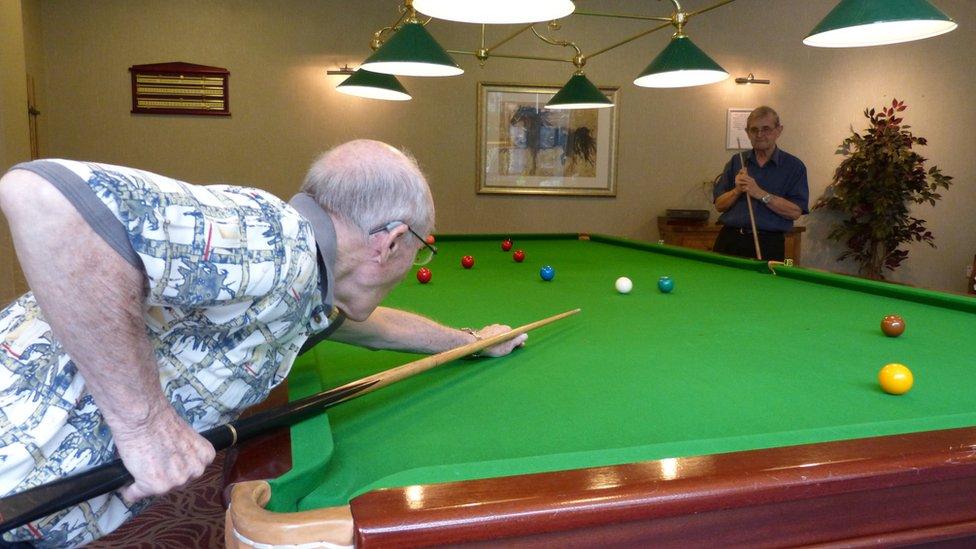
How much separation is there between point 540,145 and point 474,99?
67cm

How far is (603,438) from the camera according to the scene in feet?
3.40

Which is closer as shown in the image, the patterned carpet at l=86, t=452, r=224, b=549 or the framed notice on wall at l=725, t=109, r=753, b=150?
the patterned carpet at l=86, t=452, r=224, b=549

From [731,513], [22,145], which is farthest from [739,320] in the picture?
[22,145]

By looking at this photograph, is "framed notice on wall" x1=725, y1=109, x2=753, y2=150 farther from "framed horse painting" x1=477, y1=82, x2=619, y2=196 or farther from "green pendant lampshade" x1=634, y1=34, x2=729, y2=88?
"green pendant lampshade" x1=634, y1=34, x2=729, y2=88

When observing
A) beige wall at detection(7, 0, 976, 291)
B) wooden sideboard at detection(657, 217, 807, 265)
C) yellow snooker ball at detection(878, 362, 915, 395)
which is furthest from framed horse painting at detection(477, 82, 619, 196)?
yellow snooker ball at detection(878, 362, 915, 395)

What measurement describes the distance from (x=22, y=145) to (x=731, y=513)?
429 centimetres

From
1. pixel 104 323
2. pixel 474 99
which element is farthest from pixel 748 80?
pixel 104 323

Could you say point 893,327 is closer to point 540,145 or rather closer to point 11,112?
point 11,112

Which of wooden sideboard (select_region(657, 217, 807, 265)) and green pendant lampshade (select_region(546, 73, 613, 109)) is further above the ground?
green pendant lampshade (select_region(546, 73, 613, 109))

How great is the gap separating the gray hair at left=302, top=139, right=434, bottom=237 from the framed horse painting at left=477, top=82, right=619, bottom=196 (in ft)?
15.8

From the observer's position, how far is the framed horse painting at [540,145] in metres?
5.91

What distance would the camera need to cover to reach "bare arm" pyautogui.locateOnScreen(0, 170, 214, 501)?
2.44 feet

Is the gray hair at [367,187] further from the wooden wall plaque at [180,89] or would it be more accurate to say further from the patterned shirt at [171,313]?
the wooden wall plaque at [180,89]

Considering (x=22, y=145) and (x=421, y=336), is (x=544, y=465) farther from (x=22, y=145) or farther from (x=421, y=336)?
(x=22, y=145)
